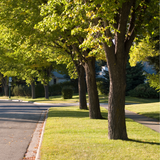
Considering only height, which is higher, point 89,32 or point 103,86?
point 89,32

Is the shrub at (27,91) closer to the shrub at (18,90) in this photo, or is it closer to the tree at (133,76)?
the shrub at (18,90)

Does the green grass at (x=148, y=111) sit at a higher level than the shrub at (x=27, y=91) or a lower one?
lower

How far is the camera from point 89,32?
7578mm

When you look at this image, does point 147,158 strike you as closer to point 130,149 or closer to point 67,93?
point 130,149

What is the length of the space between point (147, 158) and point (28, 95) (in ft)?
144

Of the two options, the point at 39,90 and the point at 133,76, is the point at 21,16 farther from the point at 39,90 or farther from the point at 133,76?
the point at 39,90

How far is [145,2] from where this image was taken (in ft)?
27.9

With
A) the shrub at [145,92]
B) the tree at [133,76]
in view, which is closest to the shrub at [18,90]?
the tree at [133,76]

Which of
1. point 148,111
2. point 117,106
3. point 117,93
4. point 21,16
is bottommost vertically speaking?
point 148,111

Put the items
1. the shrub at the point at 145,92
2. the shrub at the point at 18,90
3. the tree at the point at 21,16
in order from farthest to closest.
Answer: the shrub at the point at 18,90, the shrub at the point at 145,92, the tree at the point at 21,16

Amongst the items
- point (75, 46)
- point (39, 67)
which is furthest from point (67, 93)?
point (75, 46)

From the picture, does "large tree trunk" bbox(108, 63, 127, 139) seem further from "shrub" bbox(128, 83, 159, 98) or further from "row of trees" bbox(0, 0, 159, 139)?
"shrub" bbox(128, 83, 159, 98)

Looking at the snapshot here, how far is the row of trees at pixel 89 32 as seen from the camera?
7.74m

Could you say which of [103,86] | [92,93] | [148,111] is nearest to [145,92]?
[103,86]
